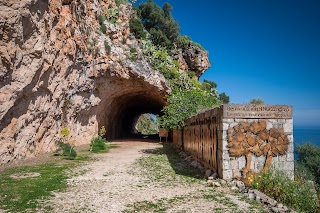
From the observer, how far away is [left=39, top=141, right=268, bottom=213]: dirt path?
614cm

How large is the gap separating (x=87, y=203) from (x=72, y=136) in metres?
13.9

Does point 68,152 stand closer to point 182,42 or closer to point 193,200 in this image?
point 193,200

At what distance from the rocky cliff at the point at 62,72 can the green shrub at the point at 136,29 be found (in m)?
0.77

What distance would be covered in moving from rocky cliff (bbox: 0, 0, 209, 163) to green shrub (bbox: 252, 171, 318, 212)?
9.99 meters

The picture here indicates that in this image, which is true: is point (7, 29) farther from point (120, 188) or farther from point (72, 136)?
point (72, 136)

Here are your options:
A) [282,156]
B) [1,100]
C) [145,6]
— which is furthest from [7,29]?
[145,6]

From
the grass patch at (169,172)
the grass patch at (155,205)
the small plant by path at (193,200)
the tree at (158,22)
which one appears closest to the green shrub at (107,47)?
the tree at (158,22)

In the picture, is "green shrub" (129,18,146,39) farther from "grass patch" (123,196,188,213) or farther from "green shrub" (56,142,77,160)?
"grass patch" (123,196,188,213)

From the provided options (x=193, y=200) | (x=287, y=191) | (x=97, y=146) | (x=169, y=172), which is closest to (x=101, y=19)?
(x=97, y=146)

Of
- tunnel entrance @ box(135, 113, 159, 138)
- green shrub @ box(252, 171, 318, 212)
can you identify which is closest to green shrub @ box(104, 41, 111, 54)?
green shrub @ box(252, 171, 318, 212)

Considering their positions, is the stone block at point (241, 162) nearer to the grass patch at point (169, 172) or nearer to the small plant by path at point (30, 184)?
the grass patch at point (169, 172)

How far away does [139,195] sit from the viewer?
718 cm

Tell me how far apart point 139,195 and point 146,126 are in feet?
181

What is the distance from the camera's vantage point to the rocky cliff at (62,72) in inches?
443
